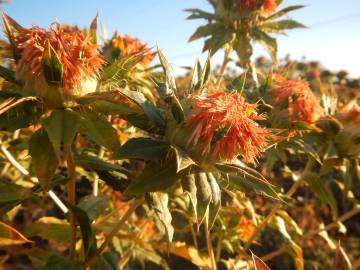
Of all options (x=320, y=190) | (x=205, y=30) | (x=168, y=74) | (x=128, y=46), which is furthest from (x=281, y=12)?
(x=168, y=74)

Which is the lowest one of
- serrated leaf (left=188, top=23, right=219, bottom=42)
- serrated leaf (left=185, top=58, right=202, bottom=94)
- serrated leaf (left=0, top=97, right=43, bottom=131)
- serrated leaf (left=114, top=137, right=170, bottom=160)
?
serrated leaf (left=114, top=137, right=170, bottom=160)

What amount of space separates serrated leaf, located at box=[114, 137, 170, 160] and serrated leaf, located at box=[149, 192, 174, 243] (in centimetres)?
13

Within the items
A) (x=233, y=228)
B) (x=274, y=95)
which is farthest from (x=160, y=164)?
(x=233, y=228)

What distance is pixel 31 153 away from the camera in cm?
114

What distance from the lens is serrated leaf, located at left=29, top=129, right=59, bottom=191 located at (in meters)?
1.11

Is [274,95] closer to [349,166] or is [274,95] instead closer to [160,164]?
[349,166]

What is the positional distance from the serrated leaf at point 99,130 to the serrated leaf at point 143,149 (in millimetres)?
46

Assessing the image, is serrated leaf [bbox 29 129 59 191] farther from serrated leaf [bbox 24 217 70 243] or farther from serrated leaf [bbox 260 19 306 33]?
serrated leaf [bbox 260 19 306 33]

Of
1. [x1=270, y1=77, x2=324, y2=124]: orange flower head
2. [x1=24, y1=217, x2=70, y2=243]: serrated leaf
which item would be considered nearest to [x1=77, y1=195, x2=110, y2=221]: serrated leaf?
[x1=24, y1=217, x2=70, y2=243]: serrated leaf

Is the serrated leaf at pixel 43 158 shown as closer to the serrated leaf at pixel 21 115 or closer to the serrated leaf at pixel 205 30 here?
the serrated leaf at pixel 21 115

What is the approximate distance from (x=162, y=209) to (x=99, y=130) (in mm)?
315

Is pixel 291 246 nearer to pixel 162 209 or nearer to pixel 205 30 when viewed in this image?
pixel 162 209

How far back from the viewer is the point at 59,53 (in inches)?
46.6

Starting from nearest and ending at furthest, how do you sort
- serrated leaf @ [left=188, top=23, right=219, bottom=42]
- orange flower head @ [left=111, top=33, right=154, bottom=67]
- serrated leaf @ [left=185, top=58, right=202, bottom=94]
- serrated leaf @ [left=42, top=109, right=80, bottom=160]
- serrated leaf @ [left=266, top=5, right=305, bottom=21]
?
serrated leaf @ [left=42, top=109, right=80, bottom=160] → serrated leaf @ [left=185, top=58, right=202, bottom=94] → orange flower head @ [left=111, top=33, right=154, bottom=67] → serrated leaf @ [left=266, top=5, right=305, bottom=21] → serrated leaf @ [left=188, top=23, right=219, bottom=42]
